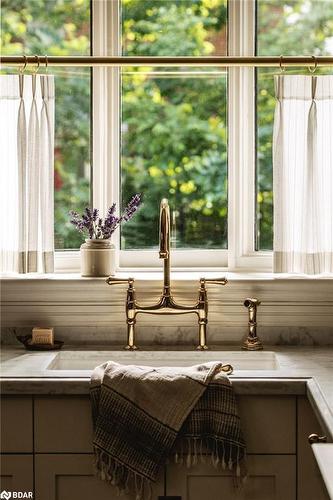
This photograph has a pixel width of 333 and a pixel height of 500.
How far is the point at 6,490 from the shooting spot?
6.95 feet

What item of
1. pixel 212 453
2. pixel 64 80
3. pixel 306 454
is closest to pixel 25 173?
pixel 64 80

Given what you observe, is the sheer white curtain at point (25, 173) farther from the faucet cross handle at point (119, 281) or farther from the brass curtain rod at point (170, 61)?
the faucet cross handle at point (119, 281)

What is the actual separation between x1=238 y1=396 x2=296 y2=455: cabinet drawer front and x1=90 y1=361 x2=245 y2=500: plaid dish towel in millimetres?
60

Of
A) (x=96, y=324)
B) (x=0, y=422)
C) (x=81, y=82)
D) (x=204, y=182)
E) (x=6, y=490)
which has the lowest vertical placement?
(x=6, y=490)

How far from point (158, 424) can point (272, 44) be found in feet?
4.72

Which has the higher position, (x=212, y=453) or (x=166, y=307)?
(x=166, y=307)

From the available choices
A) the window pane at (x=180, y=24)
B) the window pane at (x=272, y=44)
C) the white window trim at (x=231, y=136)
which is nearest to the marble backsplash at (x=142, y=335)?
the white window trim at (x=231, y=136)

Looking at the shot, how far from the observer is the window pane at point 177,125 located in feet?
9.21

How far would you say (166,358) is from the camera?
2.48 metres

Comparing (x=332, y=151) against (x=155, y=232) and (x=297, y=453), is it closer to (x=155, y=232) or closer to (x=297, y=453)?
(x=155, y=232)

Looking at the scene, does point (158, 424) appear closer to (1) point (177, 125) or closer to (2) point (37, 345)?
(2) point (37, 345)

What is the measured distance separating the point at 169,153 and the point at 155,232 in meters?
0.29

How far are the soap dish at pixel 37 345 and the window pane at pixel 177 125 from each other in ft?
1.67

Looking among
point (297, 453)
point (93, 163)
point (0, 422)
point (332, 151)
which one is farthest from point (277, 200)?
point (0, 422)
